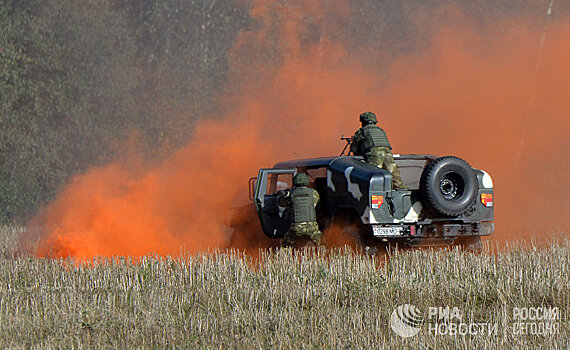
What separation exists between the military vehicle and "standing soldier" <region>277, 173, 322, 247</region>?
0.43 metres

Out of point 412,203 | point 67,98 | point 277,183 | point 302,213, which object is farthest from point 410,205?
point 67,98

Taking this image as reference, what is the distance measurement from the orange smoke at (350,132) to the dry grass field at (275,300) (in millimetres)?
5311

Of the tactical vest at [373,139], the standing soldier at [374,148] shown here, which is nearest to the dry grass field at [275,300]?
the standing soldier at [374,148]

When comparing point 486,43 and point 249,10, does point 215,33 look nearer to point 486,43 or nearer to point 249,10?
point 249,10

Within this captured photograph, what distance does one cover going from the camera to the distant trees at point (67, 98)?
95.6ft

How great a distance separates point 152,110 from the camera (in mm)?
36062

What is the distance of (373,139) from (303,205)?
1.66 metres

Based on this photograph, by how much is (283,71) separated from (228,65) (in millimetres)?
12864

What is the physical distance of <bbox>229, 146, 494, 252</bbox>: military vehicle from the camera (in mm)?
11281

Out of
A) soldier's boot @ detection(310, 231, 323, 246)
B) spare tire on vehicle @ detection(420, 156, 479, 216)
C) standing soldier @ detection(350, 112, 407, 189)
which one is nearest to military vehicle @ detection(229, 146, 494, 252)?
spare tire on vehicle @ detection(420, 156, 479, 216)

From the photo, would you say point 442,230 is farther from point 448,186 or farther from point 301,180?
point 301,180

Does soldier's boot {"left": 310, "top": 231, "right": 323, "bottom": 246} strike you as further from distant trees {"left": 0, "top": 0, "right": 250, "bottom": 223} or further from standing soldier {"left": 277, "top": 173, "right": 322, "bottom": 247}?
distant trees {"left": 0, "top": 0, "right": 250, "bottom": 223}

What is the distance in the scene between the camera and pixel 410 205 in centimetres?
1145

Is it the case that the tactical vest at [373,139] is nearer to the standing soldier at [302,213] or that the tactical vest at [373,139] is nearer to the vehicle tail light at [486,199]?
the standing soldier at [302,213]
